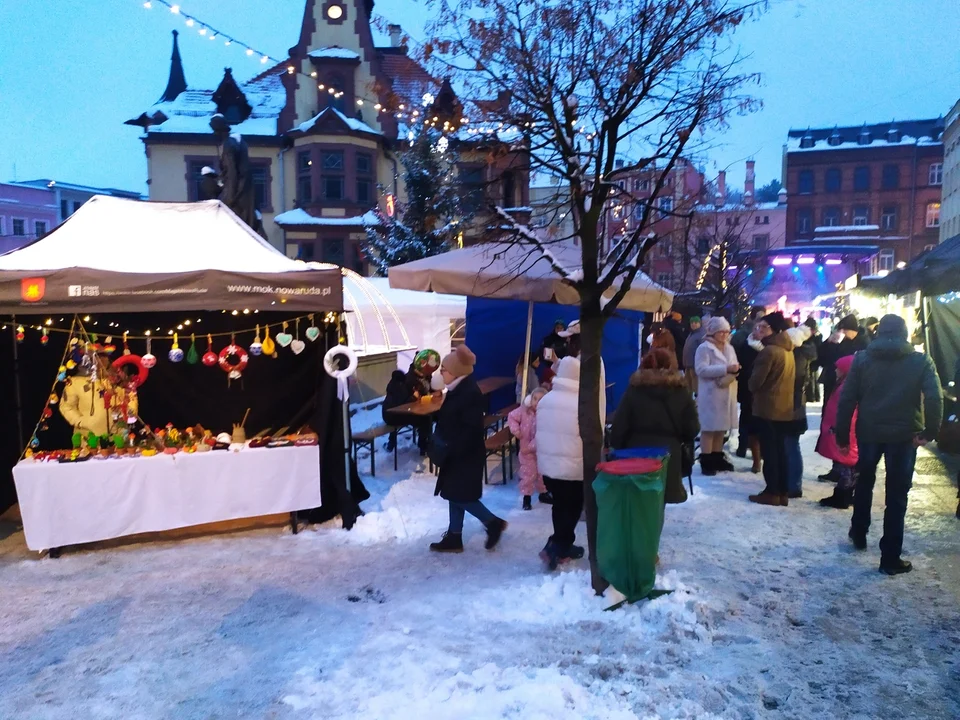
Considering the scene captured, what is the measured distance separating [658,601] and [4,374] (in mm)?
6619

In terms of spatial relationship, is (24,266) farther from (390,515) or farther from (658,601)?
(658,601)

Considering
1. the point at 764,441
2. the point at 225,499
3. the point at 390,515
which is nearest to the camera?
the point at 225,499

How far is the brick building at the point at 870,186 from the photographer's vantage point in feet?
153

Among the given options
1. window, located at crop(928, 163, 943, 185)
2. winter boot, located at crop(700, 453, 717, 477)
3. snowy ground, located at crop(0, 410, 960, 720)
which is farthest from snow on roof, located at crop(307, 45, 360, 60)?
window, located at crop(928, 163, 943, 185)

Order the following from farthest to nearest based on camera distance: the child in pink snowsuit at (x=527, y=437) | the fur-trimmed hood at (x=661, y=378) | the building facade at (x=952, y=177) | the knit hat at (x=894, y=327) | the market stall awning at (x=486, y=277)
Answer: the building facade at (x=952, y=177) → the market stall awning at (x=486, y=277) → the child in pink snowsuit at (x=527, y=437) → the knit hat at (x=894, y=327) → the fur-trimmed hood at (x=661, y=378)

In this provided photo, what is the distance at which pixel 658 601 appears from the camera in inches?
184

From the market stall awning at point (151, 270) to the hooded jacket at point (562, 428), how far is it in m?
2.18

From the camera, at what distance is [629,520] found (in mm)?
4535

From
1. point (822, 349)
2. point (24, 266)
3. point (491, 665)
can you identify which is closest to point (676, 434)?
point (491, 665)

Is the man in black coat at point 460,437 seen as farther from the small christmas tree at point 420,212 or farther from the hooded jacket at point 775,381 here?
the small christmas tree at point 420,212

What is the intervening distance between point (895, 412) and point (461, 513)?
3478 mm

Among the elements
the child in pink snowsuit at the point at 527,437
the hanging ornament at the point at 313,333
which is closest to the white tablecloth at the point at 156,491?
the hanging ornament at the point at 313,333

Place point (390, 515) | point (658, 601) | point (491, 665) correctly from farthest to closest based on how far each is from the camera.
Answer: point (390, 515), point (658, 601), point (491, 665)

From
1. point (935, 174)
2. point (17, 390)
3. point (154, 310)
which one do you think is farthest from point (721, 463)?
point (935, 174)
